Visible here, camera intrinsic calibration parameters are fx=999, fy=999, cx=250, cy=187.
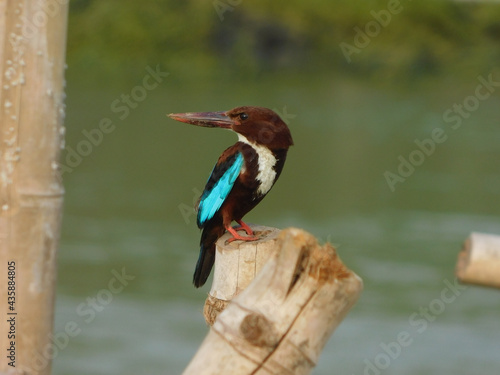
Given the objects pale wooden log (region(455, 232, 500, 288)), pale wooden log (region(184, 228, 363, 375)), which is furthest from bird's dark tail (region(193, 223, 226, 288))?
pale wooden log (region(455, 232, 500, 288))

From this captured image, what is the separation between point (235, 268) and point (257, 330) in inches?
25.1

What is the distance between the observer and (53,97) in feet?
8.22

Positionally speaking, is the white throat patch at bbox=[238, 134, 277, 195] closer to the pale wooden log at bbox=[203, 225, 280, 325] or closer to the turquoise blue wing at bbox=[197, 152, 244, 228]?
the turquoise blue wing at bbox=[197, 152, 244, 228]

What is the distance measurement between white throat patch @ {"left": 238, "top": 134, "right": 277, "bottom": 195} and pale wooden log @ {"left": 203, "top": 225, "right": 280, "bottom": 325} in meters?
0.38

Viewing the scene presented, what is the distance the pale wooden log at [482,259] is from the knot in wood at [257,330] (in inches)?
20.6

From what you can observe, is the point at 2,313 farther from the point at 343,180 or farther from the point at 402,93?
the point at 402,93

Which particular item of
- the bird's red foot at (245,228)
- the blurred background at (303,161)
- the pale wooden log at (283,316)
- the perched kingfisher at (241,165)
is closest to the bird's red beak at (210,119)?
the perched kingfisher at (241,165)

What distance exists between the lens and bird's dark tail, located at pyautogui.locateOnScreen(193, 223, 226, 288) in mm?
3037

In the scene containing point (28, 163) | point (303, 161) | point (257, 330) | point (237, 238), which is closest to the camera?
point (257, 330)

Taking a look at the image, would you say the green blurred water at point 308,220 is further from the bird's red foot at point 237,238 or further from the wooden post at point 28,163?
the wooden post at point 28,163

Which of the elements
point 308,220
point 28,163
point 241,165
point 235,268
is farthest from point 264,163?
point 308,220

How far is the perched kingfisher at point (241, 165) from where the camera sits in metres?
2.90

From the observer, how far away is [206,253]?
3.06 meters

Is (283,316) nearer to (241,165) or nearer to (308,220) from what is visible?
(241,165)
